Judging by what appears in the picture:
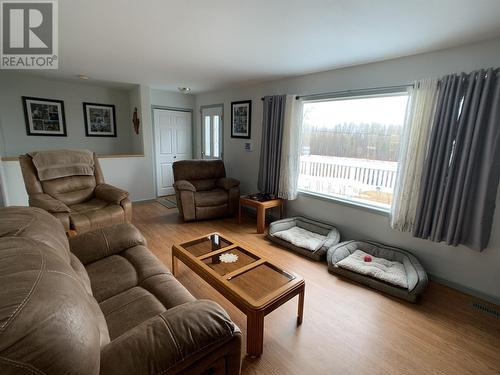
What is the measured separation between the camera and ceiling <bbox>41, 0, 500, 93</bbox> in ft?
5.21

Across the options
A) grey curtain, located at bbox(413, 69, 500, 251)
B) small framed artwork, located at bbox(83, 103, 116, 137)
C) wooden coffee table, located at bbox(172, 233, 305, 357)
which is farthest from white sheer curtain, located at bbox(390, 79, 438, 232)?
small framed artwork, located at bbox(83, 103, 116, 137)

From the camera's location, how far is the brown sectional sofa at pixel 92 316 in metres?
0.59

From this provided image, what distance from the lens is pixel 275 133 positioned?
3629 mm

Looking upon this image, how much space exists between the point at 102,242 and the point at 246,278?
110 centimetres

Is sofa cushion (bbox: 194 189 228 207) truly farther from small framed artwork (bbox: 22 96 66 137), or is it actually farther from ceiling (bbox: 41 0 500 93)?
small framed artwork (bbox: 22 96 66 137)

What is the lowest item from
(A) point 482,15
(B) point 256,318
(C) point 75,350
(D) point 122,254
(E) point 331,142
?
(B) point 256,318

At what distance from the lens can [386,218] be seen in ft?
8.89

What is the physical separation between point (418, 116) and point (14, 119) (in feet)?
18.5

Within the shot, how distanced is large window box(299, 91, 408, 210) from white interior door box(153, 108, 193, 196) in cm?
295

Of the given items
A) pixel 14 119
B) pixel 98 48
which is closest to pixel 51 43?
pixel 98 48

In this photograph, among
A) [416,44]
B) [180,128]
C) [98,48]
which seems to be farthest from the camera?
[180,128]

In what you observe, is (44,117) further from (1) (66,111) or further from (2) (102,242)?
(2) (102,242)

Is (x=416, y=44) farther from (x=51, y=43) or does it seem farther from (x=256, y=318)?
(x=51, y=43)

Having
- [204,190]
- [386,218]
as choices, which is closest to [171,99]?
[204,190]
